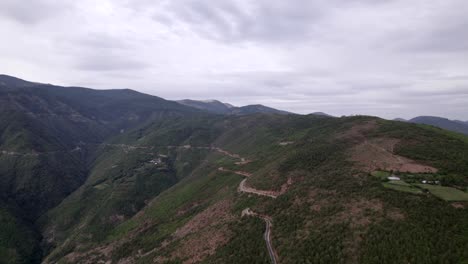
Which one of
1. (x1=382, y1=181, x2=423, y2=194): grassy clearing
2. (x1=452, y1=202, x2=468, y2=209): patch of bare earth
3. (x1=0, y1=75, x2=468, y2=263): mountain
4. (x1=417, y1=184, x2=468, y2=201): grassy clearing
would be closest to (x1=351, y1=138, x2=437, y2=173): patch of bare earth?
(x1=0, y1=75, x2=468, y2=263): mountain

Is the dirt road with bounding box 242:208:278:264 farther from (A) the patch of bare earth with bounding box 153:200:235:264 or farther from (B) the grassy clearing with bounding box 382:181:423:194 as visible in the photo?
(B) the grassy clearing with bounding box 382:181:423:194

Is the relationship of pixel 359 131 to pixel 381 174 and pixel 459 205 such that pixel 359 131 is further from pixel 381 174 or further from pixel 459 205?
pixel 459 205

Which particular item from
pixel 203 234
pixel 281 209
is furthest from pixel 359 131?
pixel 203 234

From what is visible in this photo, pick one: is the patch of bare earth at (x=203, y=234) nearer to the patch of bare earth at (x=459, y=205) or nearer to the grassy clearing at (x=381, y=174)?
the grassy clearing at (x=381, y=174)

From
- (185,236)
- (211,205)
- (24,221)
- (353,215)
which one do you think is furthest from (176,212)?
(24,221)

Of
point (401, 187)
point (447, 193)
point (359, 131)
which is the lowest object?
point (401, 187)

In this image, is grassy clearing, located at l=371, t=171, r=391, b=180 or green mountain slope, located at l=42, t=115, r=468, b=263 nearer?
green mountain slope, located at l=42, t=115, r=468, b=263
